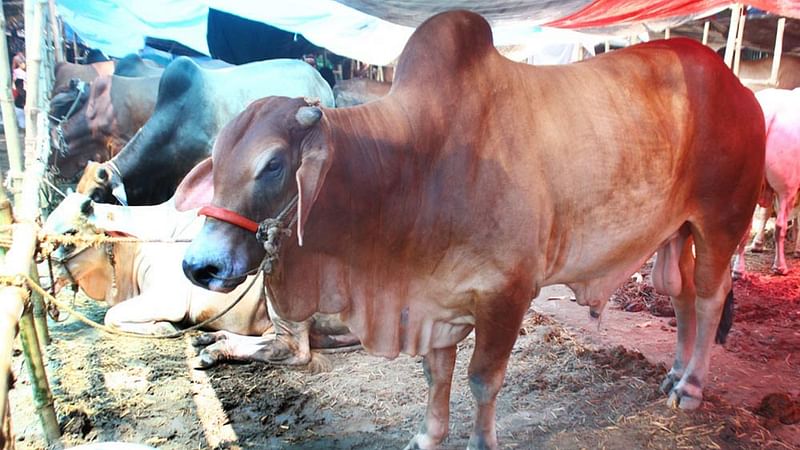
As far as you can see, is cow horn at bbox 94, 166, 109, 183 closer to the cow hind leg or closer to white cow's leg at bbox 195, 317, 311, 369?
white cow's leg at bbox 195, 317, 311, 369

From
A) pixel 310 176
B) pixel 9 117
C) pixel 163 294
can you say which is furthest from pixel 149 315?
pixel 310 176

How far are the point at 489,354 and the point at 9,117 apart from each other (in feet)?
9.39

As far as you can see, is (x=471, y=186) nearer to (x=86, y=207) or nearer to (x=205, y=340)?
(x=205, y=340)

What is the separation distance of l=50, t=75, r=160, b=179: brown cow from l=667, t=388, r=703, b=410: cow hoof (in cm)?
590

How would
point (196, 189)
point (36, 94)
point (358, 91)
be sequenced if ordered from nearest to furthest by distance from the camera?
point (196, 189)
point (36, 94)
point (358, 91)

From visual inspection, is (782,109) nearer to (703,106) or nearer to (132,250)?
(703,106)

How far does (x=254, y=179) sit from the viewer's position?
193 cm

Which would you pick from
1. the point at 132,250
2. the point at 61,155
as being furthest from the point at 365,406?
the point at 61,155

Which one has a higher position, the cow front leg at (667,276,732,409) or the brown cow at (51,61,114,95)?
the brown cow at (51,61,114,95)

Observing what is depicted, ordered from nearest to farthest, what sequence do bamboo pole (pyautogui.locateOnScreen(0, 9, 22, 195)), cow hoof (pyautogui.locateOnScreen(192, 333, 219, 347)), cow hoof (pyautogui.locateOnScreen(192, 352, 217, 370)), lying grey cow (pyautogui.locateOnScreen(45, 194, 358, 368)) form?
bamboo pole (pyautogui.locateOnScreen(0, 9, 22, 195)) → cow hoof (pyautogui.locateOnScreen(192, 352, 217, 370)) → lying grey cow (pyautogui.locateOnScreen(45, 194, 358, 368)) → cow hoof (pyautogui.locateOnScreen(192, 333, 219, 347))

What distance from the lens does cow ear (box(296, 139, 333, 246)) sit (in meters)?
1.88

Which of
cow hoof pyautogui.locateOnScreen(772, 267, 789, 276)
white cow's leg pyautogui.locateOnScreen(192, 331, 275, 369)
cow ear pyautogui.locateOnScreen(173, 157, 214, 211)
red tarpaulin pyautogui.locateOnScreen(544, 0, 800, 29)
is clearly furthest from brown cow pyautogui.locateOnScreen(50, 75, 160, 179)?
cow hoof pyautogui.locateOnScreen(772, 267, 789, 276)

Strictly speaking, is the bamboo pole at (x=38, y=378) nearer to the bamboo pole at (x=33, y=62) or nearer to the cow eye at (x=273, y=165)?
the cow eye at (x=273, y=165)

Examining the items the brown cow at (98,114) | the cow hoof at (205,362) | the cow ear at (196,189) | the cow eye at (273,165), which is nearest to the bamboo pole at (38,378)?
the cow ear at (196,189)
